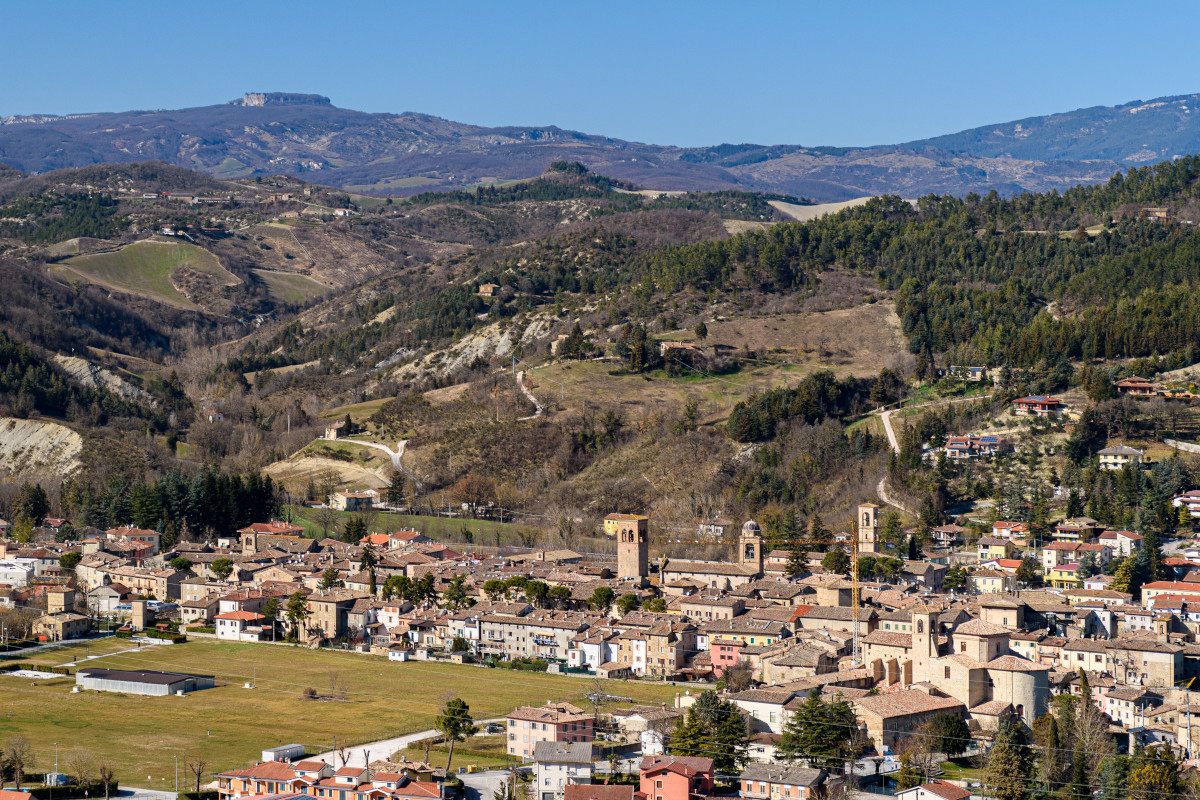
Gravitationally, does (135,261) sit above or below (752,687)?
above

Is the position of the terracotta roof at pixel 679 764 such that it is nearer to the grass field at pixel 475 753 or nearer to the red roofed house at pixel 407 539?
the grass field at pixel 475 753

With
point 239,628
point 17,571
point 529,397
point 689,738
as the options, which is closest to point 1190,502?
point 689,738

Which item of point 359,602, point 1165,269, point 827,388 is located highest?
point 1165,269

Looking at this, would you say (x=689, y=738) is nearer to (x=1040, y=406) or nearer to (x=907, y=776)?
(x=907, y=776)

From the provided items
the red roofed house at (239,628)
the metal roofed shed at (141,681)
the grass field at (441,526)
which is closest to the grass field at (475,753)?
the metal roofed shed at (141,681)

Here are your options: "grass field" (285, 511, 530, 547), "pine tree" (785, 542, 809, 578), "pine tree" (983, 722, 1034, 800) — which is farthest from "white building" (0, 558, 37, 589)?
"pine tree" (983, 722, 1034, 800)

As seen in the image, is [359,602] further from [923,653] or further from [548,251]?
[548,251]

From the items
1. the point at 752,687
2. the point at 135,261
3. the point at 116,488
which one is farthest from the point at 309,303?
the point at 752,687
